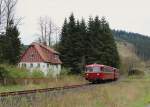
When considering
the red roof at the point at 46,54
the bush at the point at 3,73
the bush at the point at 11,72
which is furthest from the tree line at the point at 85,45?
the bush at the point at 3,73

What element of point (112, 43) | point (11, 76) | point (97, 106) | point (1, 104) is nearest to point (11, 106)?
point (1, 104)

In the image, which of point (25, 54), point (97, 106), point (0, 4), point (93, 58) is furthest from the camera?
point (25, 54)

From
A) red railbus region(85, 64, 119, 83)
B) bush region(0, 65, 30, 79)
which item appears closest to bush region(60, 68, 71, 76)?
red railbus region(85, 64, 119, 83)

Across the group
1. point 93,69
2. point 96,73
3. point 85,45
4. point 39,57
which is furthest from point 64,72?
point 96,73

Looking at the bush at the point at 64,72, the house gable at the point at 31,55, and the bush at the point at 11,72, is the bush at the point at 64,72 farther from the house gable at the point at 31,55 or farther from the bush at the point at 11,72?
the bush at the point at 11,72

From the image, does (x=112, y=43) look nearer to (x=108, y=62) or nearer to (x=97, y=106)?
(x=108, y=62)

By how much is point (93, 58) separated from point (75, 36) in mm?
5454

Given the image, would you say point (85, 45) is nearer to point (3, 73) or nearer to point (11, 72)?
point (11, 72)

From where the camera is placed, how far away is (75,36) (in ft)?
277

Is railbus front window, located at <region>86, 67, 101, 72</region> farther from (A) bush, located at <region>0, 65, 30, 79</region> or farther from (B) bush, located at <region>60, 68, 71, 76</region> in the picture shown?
(B) bush, located at <region>60, 68, 71, 76</region>

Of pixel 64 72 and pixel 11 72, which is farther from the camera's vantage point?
pixel 64 72

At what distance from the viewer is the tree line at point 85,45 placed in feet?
271

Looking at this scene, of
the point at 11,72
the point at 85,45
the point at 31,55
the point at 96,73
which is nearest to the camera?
the point at 11,72

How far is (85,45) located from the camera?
85.6m
